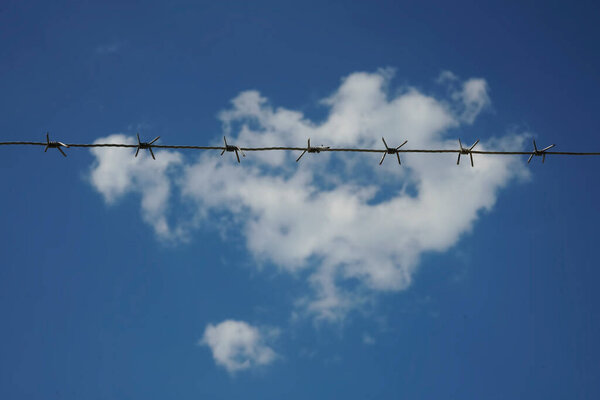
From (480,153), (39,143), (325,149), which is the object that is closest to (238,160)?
(325,149)

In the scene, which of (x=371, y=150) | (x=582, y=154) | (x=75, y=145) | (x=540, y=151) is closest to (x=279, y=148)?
(x=371, y=150)

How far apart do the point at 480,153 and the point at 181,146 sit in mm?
3409

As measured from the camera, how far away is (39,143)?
5395 millimetres

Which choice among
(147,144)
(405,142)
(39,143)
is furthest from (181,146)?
(405,142)

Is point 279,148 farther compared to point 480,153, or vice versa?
point 480,153

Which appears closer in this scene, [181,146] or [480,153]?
[181,146]

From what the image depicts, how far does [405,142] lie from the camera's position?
588cm

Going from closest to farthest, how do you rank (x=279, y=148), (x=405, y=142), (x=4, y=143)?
(x=4, y=143), (x=279, y=148), (x=405, y=142)

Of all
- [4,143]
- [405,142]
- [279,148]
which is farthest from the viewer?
[405,142]

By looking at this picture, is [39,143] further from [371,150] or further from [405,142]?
[405,142]

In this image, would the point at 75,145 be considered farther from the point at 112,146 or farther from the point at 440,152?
the point at 440,152

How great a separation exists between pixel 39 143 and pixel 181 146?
1.53 metres

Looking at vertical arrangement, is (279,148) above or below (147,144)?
below

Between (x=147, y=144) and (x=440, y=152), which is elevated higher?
(x=147, y=144)
